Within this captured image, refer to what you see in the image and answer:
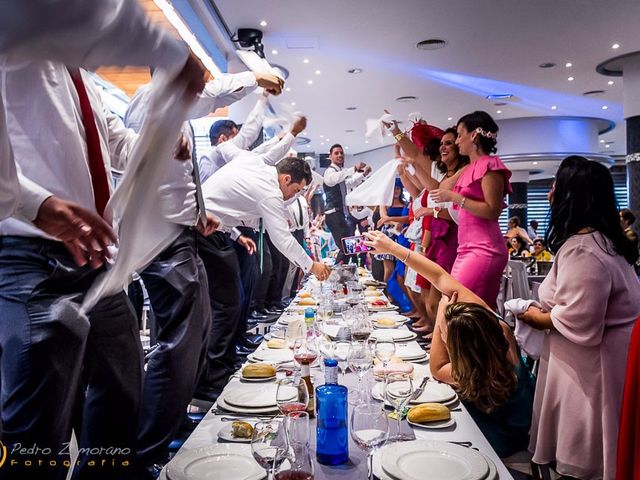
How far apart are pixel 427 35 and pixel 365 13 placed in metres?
1.21

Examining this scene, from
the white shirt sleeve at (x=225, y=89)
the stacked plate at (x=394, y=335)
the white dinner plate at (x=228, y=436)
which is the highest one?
the white shirt sleeve at (x=225, y=89)

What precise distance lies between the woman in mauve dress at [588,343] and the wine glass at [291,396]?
971mm

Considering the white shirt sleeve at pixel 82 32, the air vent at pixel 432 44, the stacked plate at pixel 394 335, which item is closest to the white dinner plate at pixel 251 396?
the stacked plate at pixel 394 335

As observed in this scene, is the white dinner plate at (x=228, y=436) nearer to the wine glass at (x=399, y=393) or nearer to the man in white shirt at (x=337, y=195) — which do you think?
the wine glass at (x=399, y=393)

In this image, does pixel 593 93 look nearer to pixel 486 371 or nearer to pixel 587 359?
pixel 587 359

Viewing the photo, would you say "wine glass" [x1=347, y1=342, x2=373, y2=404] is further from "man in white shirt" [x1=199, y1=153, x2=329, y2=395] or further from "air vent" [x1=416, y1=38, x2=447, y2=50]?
"air vent" [x1=416, y1=38, x2=447, y2=50]

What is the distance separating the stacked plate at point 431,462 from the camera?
38.5 inches

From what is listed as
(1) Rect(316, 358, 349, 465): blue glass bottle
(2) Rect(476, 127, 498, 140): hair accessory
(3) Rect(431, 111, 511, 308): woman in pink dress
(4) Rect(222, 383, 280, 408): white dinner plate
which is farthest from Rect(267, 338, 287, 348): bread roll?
(2) Rect(476, 127, 498, 140): hair accessory

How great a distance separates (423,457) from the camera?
1.05 meters

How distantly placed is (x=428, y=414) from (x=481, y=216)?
1815 mm

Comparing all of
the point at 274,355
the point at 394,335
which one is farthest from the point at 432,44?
the point at 274,355

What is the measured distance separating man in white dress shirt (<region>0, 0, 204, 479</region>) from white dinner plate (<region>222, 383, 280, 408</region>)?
0.33m

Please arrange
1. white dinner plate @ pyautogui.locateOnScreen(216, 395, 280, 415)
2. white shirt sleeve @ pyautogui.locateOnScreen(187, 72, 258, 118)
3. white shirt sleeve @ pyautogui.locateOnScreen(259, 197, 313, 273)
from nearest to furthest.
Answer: white dinner plate @ pyautogui.locateOnScreen(216, 395, 280, 415), white shirt sleeve @ pyautogui.locateOnScreen(187, 72, 258, 118), white shirt sleeve @ pyautogui.locateOnScreen(259, 197, 313, 273)

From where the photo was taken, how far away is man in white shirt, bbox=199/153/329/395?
123 inches
